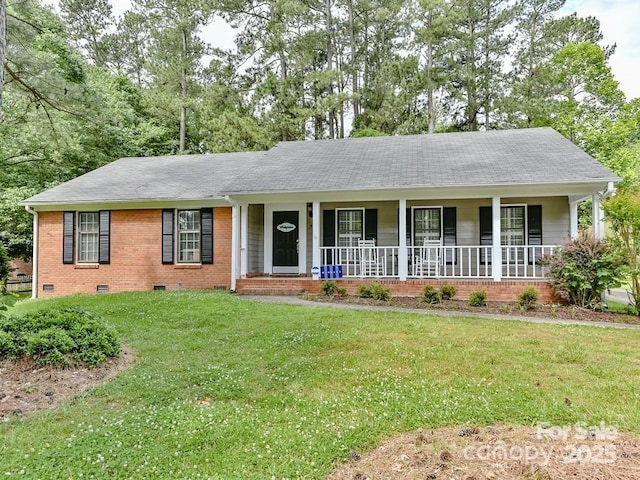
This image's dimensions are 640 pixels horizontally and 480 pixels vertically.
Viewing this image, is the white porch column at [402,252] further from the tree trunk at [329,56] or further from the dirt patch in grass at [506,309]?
the tree trunk at [329,56]

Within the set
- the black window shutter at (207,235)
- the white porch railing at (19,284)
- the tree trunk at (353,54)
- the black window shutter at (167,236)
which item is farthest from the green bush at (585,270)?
the white porch railing at (19,284)

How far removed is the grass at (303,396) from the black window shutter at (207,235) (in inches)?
227

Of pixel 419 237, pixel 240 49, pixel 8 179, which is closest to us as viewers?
pixel 419 237

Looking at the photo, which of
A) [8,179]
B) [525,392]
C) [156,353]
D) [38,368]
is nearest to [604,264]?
[525,392]

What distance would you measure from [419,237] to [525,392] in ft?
27.8

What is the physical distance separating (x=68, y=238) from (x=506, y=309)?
12487 millimetres

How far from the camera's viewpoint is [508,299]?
9.94 metres

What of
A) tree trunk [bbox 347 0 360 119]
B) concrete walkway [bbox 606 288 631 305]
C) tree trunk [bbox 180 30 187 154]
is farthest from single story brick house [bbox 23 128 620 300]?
tree trunk [bbox 347 0 360 119]

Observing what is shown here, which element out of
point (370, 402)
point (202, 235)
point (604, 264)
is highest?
point (202, 235)

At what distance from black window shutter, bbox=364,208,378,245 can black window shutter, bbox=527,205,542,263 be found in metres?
4.13

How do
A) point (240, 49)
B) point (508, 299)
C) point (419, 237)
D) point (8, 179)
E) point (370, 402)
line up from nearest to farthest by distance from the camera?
point (370, 402) < point (508, 299) < point (419, 237) < point (8, 179) < point (240, 49)

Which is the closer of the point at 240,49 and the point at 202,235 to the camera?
the point at 202,235

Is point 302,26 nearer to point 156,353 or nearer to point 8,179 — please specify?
point 8,179

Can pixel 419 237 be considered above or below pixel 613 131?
below
